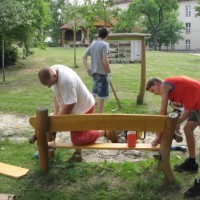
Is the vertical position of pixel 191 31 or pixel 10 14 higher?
pixel 191 31

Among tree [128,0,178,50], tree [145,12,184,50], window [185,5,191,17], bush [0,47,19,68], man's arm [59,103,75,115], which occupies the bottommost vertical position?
man's arm [59,103,75,115]

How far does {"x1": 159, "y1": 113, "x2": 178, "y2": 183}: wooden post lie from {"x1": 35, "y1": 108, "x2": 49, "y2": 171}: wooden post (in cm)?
132

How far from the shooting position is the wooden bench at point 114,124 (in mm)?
3994

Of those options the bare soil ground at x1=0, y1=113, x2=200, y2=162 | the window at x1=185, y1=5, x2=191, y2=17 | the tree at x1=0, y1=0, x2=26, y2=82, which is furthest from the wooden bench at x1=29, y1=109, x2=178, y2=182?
the window at x1=185, y1=5, x2=191, y2=17

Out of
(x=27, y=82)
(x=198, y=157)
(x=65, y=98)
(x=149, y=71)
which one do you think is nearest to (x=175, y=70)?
(x=149, y=71)

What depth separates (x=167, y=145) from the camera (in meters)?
4.16

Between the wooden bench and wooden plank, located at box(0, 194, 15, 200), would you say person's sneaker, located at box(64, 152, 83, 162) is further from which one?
wooden plank, located at box(0, 194, 15, 200)

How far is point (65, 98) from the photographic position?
4398mm

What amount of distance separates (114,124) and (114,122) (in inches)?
0.9

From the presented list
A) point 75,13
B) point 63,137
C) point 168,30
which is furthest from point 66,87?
point 168,30

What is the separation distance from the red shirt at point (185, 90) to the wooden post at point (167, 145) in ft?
1.17

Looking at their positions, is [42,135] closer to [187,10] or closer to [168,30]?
[168,30]

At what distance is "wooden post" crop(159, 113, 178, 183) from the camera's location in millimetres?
3980

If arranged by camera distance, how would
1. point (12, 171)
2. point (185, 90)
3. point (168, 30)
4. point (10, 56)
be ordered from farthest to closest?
point (168, 30) → point (10, 56) → point (185, 90) → point (12, 171)
